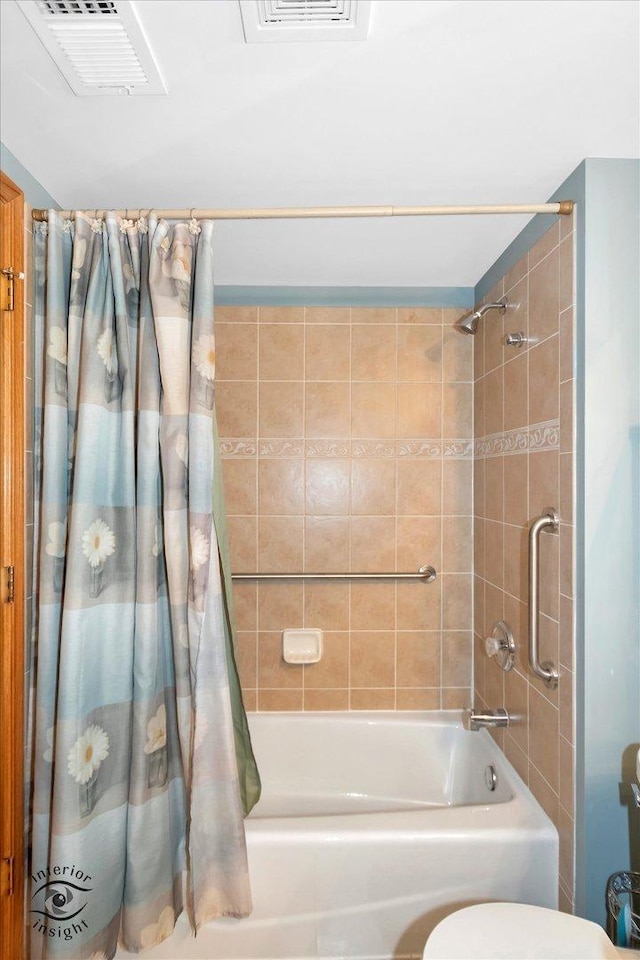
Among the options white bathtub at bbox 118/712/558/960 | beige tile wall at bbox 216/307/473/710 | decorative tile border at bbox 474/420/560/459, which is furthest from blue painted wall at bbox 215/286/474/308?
white bathtub at bbox 118/712/558/960

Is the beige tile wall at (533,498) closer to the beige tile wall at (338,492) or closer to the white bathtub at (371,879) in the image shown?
the white bathtub at (371,879)

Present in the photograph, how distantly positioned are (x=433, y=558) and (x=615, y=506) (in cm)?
108

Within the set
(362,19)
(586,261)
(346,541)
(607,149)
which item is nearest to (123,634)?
(346,541)

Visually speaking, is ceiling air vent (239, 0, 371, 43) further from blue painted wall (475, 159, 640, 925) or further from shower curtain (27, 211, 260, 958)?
blue painted wall (475, 159, 640, 925)

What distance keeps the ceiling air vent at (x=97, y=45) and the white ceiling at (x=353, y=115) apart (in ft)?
0.09

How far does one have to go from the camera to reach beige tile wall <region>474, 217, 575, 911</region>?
1548 millimetres

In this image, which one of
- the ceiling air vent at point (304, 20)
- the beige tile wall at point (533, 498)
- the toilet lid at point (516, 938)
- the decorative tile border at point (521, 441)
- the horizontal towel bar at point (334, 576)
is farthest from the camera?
the horizontal towel bar at point (334, 576)

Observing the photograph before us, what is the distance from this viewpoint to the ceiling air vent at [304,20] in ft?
3.21

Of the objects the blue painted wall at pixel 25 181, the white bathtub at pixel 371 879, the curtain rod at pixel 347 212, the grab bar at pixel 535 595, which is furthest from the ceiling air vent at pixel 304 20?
the white bathtub at pixel 371 879

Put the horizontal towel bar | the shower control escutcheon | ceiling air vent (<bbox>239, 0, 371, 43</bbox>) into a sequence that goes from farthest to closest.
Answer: the horizontal towel bar
the shower control escutcheon
ceiling air vent (<bbox>239, 0, 371, 43</bbox>)

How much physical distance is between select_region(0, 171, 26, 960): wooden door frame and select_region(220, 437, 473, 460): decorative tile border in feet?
3.44

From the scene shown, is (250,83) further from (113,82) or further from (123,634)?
(123,634)

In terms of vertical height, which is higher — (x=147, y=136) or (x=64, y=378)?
(x=147, y=136)

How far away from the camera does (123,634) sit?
4.88 ft
